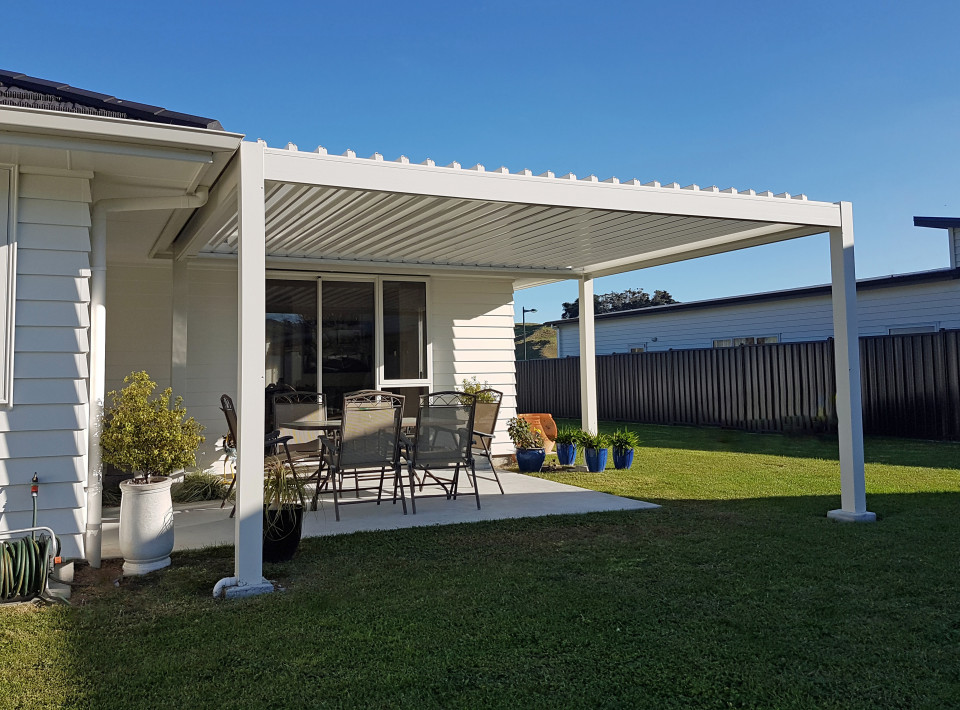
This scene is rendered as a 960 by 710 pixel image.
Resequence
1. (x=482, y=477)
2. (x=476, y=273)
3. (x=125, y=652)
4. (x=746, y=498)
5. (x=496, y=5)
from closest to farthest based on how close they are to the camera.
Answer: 1. (x=125, y=652)
2. (x=746, y=498)
3. (x=482, y=477)
4. (x=476, y=273)
5. (x=496, y=5)

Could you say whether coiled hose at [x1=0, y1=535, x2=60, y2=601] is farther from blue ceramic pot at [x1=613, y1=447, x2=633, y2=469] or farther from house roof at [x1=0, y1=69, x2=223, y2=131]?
blue ceramic pot at [x1=613, y1=447, x2=633, y2=469]

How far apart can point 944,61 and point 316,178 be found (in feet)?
40.0

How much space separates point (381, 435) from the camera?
568 cm

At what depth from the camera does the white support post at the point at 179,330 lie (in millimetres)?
7273

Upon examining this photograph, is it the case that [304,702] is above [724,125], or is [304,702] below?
below

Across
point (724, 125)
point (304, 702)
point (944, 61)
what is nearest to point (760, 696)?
point (304, 702)

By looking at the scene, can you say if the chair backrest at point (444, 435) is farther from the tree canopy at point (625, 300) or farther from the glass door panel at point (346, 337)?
the tree canopy at point (625, 300)

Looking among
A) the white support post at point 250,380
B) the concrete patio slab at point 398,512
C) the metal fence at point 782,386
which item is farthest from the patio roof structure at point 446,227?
the metal fence at point 782,386

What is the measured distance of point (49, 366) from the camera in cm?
407

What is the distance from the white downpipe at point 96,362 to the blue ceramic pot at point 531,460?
481cm

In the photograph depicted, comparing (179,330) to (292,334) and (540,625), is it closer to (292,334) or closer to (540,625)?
(292,334)

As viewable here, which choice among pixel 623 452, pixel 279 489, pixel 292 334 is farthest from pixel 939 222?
pixel 279 489

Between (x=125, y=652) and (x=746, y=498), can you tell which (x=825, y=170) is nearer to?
(x=746, y=498)

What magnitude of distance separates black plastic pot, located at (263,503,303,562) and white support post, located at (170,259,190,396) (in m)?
3.55
